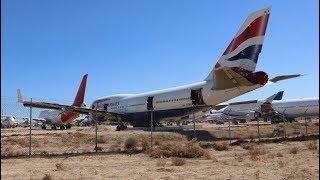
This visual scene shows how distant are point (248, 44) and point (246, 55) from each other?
70 cm

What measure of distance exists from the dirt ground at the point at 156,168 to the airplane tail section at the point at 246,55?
945 centimetres

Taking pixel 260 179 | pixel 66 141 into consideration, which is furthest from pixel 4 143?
pixel 260 179

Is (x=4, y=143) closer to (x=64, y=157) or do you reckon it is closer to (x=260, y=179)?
(x=64, y=157)

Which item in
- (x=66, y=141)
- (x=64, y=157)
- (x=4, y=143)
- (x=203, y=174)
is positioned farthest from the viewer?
(x=66, y=141)

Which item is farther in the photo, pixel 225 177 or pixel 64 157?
pixel 64 157

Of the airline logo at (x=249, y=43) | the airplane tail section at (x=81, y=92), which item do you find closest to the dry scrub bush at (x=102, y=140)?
the airline logo at (x=249, y=43)

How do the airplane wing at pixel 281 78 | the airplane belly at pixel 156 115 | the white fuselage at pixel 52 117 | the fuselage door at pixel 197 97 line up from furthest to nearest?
the white fuselage at pixel 52 117 < the airplane belly at pixel 156 115 < the fuselage door at pixel 197 97 < the airplane wing at pixel 281 78

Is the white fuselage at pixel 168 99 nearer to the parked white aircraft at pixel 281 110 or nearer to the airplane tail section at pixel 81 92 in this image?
the airplane tail section at pixel 81 92

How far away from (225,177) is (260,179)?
34.4 inches

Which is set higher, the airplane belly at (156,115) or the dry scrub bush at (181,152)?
the airplane belly at (156,115)

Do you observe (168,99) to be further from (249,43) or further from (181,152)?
(181,152)

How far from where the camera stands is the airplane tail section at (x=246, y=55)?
24.8 m

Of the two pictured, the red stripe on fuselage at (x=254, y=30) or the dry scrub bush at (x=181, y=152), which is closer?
the dry scrub bush at (x=181, y=152)

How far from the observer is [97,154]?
55.3 feet
